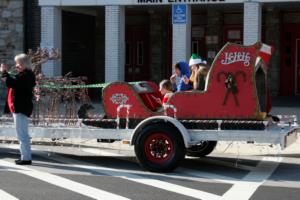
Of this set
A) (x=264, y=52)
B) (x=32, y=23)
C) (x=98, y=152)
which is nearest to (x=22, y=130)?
(x=98, y=152)

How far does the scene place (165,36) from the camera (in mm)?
23641

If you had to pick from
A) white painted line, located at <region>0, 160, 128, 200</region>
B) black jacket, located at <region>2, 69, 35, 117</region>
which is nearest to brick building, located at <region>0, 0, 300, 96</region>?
black jacket, located at <region>2, 69, 35, 117</region>

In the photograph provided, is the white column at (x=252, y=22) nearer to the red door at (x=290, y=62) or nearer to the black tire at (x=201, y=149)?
the red door at (x=290, y=62)

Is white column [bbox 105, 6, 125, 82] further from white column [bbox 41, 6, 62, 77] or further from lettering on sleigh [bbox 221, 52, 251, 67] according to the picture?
lettering on sleigh [bbox 221, 52, 251, 67]

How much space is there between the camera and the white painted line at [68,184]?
25.2ft

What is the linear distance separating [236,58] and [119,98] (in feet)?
6.29

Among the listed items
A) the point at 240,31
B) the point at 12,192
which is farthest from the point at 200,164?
the point at 240,31

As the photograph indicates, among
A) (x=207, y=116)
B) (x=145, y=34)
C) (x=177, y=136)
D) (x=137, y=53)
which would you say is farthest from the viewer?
(x=137, y=53)

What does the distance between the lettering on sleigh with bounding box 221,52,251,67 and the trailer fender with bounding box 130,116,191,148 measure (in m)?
1.13

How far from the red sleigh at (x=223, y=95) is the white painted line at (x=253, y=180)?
87 cm

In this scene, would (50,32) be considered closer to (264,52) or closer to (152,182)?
(264,52)

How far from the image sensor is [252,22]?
1817 centimetres

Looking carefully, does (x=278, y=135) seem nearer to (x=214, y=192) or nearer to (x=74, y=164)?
(x=214, y=192)

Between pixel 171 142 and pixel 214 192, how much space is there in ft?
4.62
